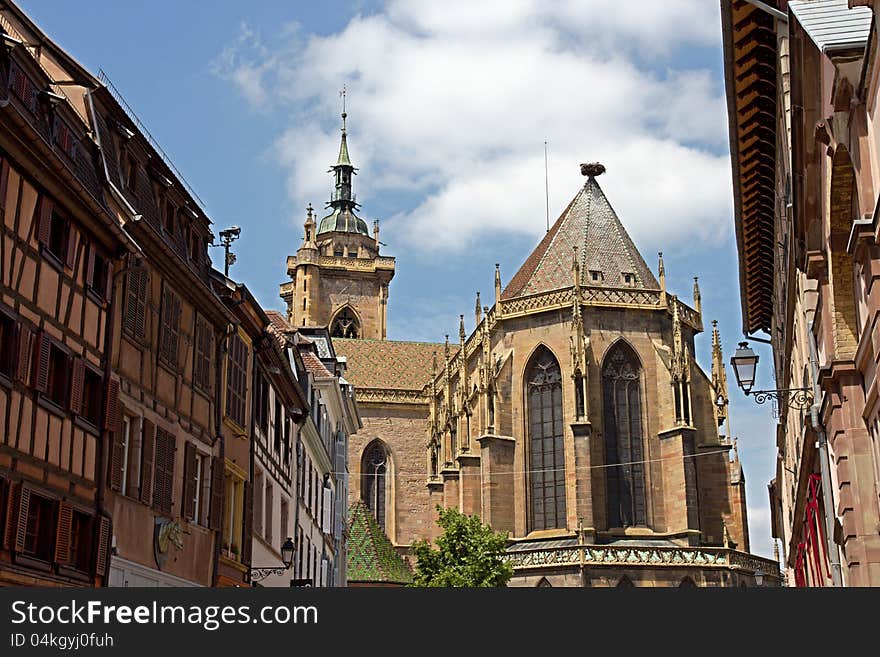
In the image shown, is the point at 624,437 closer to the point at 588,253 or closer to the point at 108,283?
the point at 588,253

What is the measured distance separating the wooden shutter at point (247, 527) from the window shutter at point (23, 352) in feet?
28.2

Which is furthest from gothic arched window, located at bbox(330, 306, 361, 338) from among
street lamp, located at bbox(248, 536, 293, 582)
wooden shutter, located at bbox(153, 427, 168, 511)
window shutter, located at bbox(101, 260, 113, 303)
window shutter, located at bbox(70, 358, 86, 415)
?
window shutter, located at bbox(70, 358, 86, 415)

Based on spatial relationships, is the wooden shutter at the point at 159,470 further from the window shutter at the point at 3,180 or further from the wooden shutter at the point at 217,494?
→ the window shutter at the point at 3,180

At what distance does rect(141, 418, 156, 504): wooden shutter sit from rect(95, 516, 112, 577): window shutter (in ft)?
4.63

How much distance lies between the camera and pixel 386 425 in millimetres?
61625

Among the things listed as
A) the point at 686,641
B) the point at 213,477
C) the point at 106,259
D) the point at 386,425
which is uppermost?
the point at 386,425

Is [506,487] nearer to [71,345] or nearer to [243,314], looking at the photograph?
[243,314]

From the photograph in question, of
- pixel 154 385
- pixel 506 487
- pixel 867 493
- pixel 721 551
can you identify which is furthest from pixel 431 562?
pixel 867 493

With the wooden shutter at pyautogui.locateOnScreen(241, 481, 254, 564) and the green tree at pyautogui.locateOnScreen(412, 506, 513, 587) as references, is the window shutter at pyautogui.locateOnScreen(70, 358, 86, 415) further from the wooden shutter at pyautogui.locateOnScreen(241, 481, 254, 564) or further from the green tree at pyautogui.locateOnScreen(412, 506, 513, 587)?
Result: the green tree at pyautogui.locateOnScreen(412, 506, 513, 587)

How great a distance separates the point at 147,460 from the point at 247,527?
511cm

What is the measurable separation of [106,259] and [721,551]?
31962 millimetres

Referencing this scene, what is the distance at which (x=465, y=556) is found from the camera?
38.1 m

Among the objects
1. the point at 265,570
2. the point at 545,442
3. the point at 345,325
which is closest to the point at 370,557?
the point at 545,442

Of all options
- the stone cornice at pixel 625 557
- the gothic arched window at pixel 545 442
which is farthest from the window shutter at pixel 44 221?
the gothic arched window at pixel 545 442
